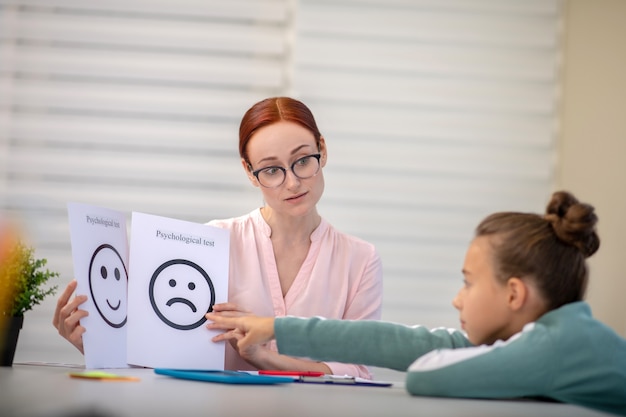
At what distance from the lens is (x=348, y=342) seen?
1.79 m

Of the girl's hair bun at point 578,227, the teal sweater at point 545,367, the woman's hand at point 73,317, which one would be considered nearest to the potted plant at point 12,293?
the woman's hand at point 73,317

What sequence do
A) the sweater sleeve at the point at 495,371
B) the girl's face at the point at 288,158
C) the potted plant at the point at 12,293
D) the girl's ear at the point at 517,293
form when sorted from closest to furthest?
the sweater sleeve at the point at 495,371
the girl's ear at the point at 517,293
the potted plant at the point at 12,293
the girl's face at the point at 288,158

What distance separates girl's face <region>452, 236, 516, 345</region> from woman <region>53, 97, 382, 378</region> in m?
0.85

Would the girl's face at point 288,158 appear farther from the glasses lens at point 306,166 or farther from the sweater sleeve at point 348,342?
the sweater sleeve at point 348,342

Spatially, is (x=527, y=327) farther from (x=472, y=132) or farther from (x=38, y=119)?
(x=38, y=119)

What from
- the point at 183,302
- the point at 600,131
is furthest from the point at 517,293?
the point at 600,131

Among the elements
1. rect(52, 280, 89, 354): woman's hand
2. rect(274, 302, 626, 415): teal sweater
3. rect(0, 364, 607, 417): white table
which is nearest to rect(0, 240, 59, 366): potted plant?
rect(52, 280, 89, 354): woman's hand

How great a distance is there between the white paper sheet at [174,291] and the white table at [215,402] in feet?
1.50

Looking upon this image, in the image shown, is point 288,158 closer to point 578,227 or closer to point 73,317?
point 73,317

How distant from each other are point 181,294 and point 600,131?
263cm

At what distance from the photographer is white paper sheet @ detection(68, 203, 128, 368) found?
2037mm

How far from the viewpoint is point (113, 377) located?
1576mm

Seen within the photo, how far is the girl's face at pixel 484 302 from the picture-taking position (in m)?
1.69

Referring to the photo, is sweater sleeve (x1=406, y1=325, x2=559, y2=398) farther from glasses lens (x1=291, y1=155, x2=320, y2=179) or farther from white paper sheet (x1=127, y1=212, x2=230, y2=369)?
glasses lens (x1=291, y1=155, x2=320, y2=179)
